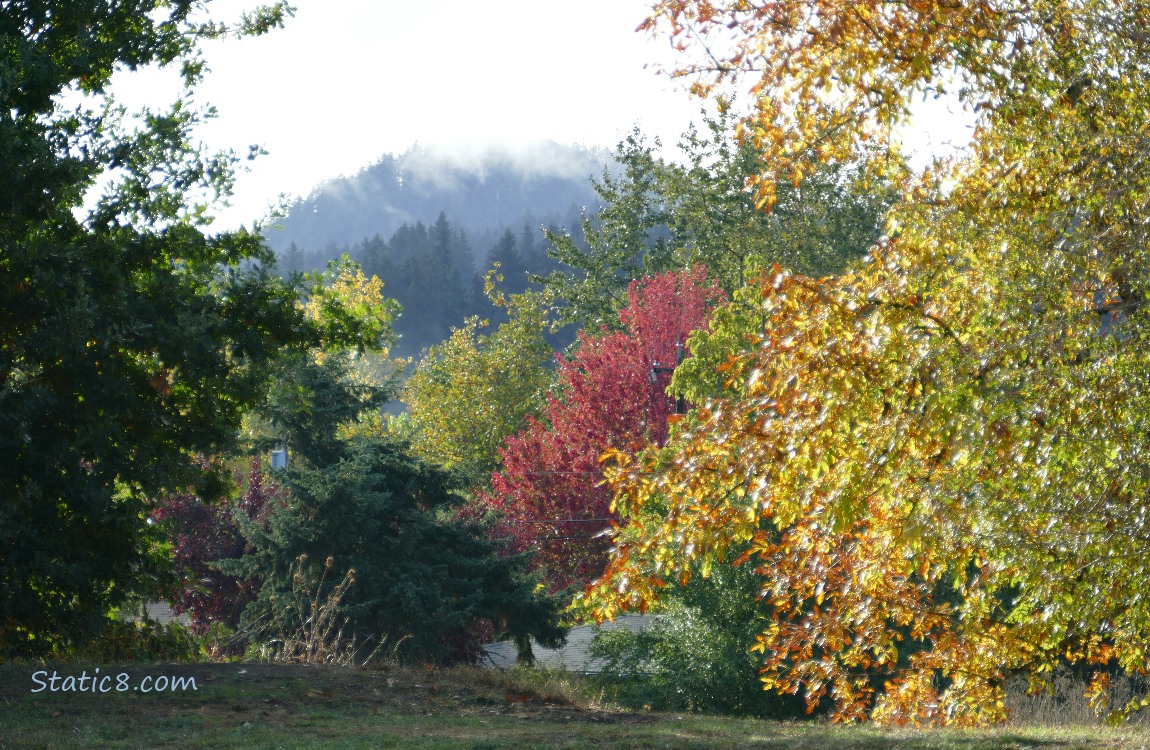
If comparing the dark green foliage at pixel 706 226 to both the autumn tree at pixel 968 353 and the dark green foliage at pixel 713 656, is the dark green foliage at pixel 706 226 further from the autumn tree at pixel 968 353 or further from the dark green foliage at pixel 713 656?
the autumn tree at pixel 968 353

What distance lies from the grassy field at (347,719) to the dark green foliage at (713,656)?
7.40 meters

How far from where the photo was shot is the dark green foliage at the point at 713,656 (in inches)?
664

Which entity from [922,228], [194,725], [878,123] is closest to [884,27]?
[878,123]

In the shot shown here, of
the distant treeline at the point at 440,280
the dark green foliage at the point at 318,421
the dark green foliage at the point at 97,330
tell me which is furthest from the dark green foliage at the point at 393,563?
the distant treeline at the point at 440,280

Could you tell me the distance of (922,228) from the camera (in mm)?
5754

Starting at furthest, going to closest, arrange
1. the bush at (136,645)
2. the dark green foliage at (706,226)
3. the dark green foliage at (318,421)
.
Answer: the dark green foliage at (706,226) → the dark green foliage at (318,421) → the bush at (136,645)

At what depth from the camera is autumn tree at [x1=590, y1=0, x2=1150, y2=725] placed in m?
5.23

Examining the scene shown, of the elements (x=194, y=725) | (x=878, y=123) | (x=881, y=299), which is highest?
(x=878, y=123)

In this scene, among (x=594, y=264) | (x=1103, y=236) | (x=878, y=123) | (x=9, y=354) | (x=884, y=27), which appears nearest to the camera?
(x=1103, y=236)

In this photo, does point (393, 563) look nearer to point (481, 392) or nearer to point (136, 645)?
point (136, 645)

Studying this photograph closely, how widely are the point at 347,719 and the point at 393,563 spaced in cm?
925

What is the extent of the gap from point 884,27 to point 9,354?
6876 millimetres

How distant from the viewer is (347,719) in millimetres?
7711

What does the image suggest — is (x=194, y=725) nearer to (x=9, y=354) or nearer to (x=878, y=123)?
(x=9, y=354)
